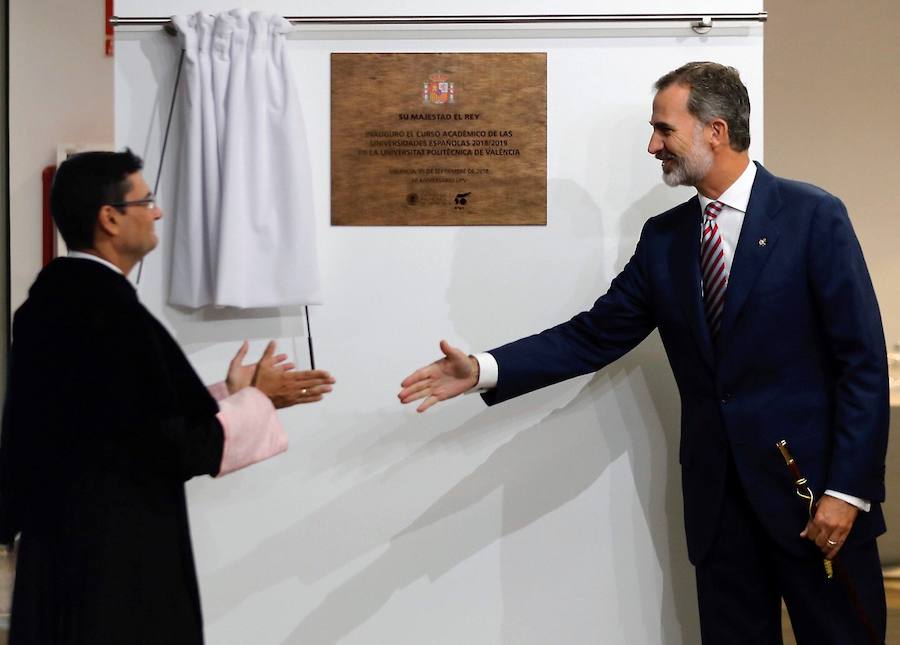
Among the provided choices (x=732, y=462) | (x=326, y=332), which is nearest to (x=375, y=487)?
(x=326, y=332)

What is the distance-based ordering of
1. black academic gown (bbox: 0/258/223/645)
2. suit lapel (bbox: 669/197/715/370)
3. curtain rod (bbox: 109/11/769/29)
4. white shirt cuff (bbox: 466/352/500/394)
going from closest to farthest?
1. black academic gown (bbox: 0/258/223/645)
2. suit lapel (bbox: 669/197/715/370)
3. white shirt cuff (bbox: 466/352/500/394)
4. curtain rod (bbox: 109/11/769/29)

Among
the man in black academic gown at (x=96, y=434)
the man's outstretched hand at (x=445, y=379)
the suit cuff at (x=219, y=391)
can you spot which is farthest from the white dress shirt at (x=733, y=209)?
the man in black academic gown at (x=96, y=434)

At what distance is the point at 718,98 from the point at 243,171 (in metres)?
1.13

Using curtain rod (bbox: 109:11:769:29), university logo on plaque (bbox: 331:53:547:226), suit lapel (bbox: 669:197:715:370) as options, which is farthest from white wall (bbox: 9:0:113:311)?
suit lapel (bbox: 669:197:715:370)

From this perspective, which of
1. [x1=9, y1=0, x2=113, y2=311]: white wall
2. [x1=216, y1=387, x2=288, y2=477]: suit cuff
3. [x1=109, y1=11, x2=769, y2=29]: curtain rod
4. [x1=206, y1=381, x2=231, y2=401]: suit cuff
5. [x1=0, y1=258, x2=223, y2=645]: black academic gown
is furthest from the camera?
A: [x1=109, y1=11, x2=769, y2=29]: curtain rod

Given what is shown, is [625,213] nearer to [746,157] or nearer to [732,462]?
[746,157]

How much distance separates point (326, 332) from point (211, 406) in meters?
1.03

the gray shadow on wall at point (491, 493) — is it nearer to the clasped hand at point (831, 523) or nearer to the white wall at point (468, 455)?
the white wall at point (468, 455)

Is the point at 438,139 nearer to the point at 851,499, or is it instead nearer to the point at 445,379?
the point at 445,379

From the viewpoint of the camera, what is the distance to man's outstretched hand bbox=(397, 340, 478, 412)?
2145 mm

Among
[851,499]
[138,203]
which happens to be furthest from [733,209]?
[138,203]

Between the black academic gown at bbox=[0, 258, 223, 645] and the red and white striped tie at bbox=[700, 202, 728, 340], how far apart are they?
1.17m

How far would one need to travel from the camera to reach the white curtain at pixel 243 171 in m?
2.27

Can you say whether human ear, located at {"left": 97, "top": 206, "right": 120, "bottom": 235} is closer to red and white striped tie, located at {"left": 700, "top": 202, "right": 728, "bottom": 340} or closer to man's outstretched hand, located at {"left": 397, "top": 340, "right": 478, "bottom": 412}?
man's outstretched hand, located at {"left": 397, "top": 340, "right": 478, "bottom": 412}
